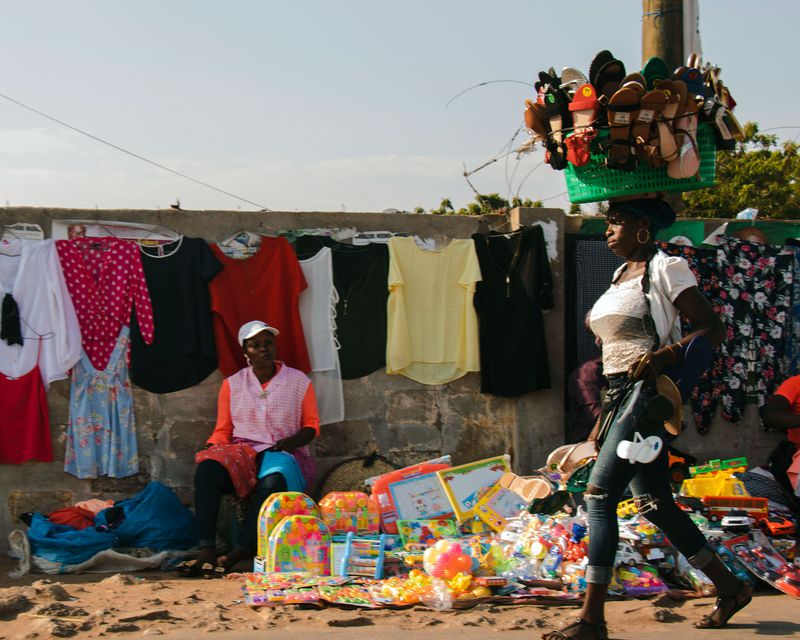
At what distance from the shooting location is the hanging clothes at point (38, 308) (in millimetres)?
6473

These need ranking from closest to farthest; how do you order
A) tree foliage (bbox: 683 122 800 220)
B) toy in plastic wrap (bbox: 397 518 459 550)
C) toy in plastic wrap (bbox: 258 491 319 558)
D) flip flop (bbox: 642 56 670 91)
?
1. flip flop (bbox: 642 56 670 91)
2. toy in plastic wrap (bbox: 258 491 319 558)
3. toy in plastic wrap (bbox: 397 518 459 550)
4. tree foliage (bbox: 683 122 800 220)

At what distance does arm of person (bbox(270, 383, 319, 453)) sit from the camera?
6352 millimetres

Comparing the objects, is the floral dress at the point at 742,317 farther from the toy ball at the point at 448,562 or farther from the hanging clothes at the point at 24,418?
the hanging clothes at the point at 24,418

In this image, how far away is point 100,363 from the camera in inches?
260

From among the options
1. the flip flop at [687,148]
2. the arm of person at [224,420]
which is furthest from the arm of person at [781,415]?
the arm of person at [224,420]

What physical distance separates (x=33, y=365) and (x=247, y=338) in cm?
137

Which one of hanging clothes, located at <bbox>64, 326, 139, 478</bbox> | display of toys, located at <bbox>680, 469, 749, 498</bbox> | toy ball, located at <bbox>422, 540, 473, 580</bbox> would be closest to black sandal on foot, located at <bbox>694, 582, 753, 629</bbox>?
toy ball, located at <bbox>422, 540, 473, 580</bbox>

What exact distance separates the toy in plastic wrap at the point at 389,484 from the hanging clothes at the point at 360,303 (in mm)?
858

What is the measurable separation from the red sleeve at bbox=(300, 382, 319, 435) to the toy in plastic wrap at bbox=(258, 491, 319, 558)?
76 cm

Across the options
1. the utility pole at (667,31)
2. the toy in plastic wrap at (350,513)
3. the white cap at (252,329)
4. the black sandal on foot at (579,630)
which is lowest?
the black sandal on foot at (579,630)

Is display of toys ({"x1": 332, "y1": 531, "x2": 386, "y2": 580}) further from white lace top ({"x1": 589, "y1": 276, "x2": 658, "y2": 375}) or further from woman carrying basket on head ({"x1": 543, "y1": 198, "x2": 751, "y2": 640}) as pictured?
white lace top ({"x1": 589, "y1": 276, "x2": 658, "y2": 375})

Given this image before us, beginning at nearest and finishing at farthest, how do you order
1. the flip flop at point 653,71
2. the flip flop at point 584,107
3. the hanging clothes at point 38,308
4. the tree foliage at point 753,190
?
the flip flop at point 584,107, the flip flop at point 653,71, the hanging clothes at point 38,308, the tree foliage at point 753,190

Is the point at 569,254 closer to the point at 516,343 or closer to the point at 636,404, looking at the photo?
the point at 516,343

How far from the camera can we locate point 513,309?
7148mm
